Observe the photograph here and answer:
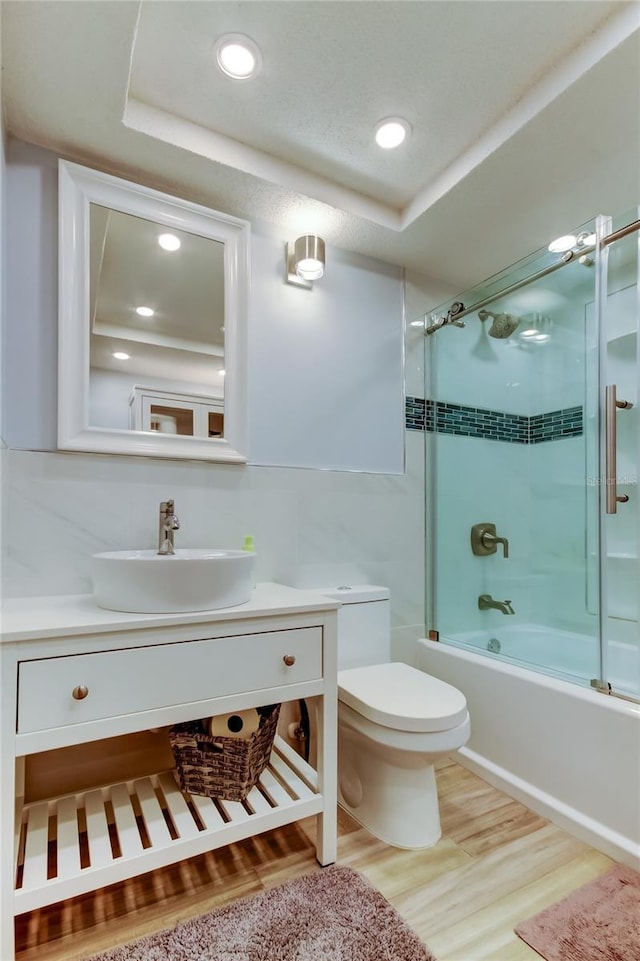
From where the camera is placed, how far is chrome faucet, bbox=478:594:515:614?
87.3 inches

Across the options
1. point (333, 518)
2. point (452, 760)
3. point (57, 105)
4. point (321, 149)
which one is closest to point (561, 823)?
point (452, 760)

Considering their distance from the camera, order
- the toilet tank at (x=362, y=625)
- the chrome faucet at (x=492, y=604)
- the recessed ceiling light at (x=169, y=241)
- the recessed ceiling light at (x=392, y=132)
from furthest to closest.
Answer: the chrome faucet at (x=492, y=604)
the toilet tank at (x=362, y=625)
the recessed ceiling light at (x=169, y=241)
the recessed ceiling light at (x=392, y=132)

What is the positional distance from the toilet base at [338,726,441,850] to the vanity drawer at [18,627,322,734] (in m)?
0.38

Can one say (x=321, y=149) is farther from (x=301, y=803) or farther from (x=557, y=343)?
(x=301, y=803)

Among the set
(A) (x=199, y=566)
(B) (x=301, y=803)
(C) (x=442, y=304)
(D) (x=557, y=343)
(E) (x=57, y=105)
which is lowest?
(B) (x=301, y=803)

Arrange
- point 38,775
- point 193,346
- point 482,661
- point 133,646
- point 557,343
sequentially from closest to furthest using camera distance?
1. point 133,646
2. point 38,775
3. point 193,346
4. point 482,661
5. point 557,343

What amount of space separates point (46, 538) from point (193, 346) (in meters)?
0.81

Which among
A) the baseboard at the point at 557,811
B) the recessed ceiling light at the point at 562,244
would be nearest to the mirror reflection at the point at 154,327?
the recessed ceiling light at the point at 562,244

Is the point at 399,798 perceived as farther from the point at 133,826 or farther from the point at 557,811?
the point at 133,826

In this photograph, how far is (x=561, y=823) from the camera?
150 cm

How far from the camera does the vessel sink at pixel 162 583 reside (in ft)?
3.82

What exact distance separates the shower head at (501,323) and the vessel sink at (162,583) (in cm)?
172

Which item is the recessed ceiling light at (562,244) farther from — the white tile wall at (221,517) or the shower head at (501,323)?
the white tile wall at (221,517)

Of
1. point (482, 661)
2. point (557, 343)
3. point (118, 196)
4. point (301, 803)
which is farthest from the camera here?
point (557, 343)
